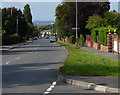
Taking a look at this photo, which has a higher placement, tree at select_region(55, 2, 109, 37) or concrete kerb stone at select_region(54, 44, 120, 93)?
tree at select_region(55, 2, 109, 37)

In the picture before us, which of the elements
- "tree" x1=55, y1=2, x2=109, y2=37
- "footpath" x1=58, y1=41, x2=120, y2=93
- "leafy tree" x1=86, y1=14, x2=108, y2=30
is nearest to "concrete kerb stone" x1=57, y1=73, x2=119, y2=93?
"footpath" x1=58, y1=41, x2=120, y2=93

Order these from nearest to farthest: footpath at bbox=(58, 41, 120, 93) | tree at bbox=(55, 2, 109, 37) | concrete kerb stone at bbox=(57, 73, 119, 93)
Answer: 1. concrete kerb stone at bbox=(57, 73, 119, 93)
2. footpath at bbox=(58, 41, 120, 93)
3. tree at bbox=(55, 2, 109, 37)

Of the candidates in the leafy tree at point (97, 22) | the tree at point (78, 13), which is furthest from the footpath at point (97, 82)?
the tree at point (78, 13)

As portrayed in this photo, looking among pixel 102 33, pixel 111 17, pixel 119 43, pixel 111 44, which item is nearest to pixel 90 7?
pixel 111 17

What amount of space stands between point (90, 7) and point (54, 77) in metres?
48.5

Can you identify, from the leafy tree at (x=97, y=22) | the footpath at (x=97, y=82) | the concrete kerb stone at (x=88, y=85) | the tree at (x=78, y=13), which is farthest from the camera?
the tree at (x=78, y=13)

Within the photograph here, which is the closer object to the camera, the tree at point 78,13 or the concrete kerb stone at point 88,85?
the concrete kerb stone at point 88,85

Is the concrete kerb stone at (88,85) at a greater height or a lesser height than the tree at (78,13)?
lesser

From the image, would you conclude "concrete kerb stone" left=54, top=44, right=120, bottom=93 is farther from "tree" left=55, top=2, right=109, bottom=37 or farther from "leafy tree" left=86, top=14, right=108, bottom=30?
"tree" left=55, top=2, right=109, bottom=37

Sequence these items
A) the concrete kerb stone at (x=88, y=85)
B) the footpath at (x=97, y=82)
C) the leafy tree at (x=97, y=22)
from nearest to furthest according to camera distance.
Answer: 1. the concrete kerb stone at (x=88, y=85)
2. the footpath at (x=97, y=82)
3. the leafy tree at (x=97, y=22)

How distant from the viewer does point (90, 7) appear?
63.5 metres

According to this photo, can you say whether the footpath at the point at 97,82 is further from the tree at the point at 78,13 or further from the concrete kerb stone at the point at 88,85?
the tree at the point at 78,13

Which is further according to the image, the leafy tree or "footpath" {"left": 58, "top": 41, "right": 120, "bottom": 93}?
the leafy tree

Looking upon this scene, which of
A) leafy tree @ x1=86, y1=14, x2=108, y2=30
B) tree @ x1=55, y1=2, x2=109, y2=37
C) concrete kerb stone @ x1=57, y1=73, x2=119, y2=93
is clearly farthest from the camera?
tree @ x1=55, y1=2, x2=109, y2=37
